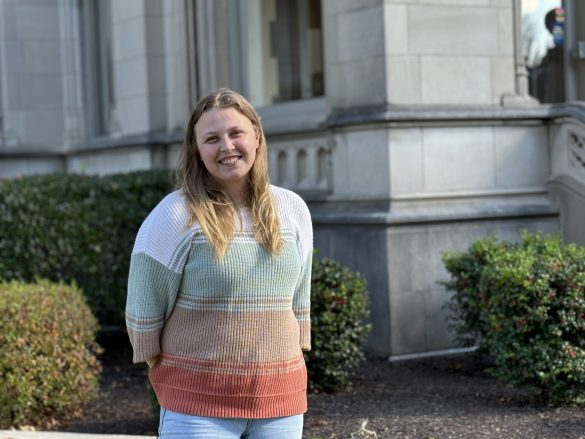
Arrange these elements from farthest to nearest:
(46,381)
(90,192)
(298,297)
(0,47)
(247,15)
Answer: (0,47)
(247,15)
(90,192)
(46,381)
(298,297)

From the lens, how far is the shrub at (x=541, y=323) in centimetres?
580

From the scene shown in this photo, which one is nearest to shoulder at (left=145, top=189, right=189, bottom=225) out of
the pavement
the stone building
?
the pavement

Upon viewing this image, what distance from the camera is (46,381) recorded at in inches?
250

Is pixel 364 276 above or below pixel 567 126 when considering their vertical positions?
below

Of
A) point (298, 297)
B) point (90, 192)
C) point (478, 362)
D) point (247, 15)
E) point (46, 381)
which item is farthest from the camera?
point (247, 15)

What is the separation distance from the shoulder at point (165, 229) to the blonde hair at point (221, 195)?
3cm

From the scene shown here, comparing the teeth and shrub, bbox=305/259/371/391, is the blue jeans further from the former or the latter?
shrub, bbox=305/259/371/391

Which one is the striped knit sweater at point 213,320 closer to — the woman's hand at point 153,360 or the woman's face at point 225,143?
the woman's hand at point 153,360

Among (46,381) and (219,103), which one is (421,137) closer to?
(46,381)

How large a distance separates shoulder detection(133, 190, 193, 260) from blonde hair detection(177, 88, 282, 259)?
1.2 inches

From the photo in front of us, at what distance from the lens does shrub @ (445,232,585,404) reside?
5797mm

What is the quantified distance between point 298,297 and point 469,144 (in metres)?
5.39

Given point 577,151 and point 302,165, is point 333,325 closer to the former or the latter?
point 577,151

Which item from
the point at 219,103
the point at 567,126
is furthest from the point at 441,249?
the point at 219,103
